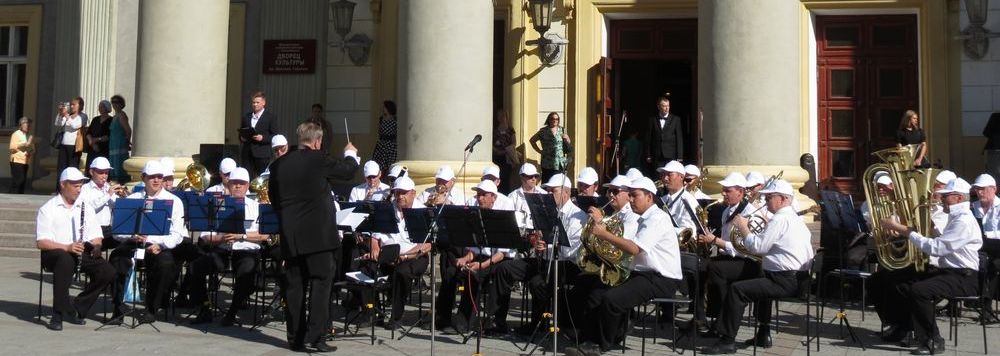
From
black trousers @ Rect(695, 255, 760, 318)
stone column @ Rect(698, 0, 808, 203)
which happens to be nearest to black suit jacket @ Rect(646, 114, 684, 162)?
stone column @ Rect(698, 0, 808, 203)

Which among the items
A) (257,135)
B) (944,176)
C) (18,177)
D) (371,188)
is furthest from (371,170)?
(18,177)

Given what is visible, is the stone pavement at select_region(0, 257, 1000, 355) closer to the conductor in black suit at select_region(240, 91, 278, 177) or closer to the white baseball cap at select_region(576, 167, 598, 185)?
the white baseball cap at select_region(576, 167, 598, 185)

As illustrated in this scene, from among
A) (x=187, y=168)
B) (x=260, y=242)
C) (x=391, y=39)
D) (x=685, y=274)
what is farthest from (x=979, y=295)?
(x=391, y=39)

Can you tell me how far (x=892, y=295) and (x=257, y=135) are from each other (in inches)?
352

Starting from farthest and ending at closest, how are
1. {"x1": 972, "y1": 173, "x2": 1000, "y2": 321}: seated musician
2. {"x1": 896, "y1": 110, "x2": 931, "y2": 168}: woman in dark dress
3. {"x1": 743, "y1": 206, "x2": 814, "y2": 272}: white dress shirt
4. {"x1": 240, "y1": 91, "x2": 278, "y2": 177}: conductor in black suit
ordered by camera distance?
{"x1": 240, "y1": 91, "x2": 278, "y2": 177}: conductor in black suit < {"x1": 896, "y1": 110, "x2": 931, "y2": 168}: woman in dark dress < {"x1": 972, "y1": 173, "x2": 1000, "y2": 321}: seated musician < {"x1": 743, "y1": 206, "x2": 814, "y2": 272}: white dress shirt

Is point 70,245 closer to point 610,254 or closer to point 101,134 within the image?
point 610,254

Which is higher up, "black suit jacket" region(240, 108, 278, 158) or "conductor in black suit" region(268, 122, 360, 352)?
"black suit jacket" region(240, 108, 278, 158)

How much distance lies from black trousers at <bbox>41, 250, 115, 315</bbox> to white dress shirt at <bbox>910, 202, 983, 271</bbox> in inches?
304

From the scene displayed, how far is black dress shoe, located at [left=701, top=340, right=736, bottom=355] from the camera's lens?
1116cm

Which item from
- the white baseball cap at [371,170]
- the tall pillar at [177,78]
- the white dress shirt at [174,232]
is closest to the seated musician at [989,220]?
the white baseball cap at [371,170]

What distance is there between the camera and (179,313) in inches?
537

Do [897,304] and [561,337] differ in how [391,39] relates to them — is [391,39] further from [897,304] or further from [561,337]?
[897,304]

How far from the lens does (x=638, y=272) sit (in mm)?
11172

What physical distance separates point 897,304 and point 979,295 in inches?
29.7
